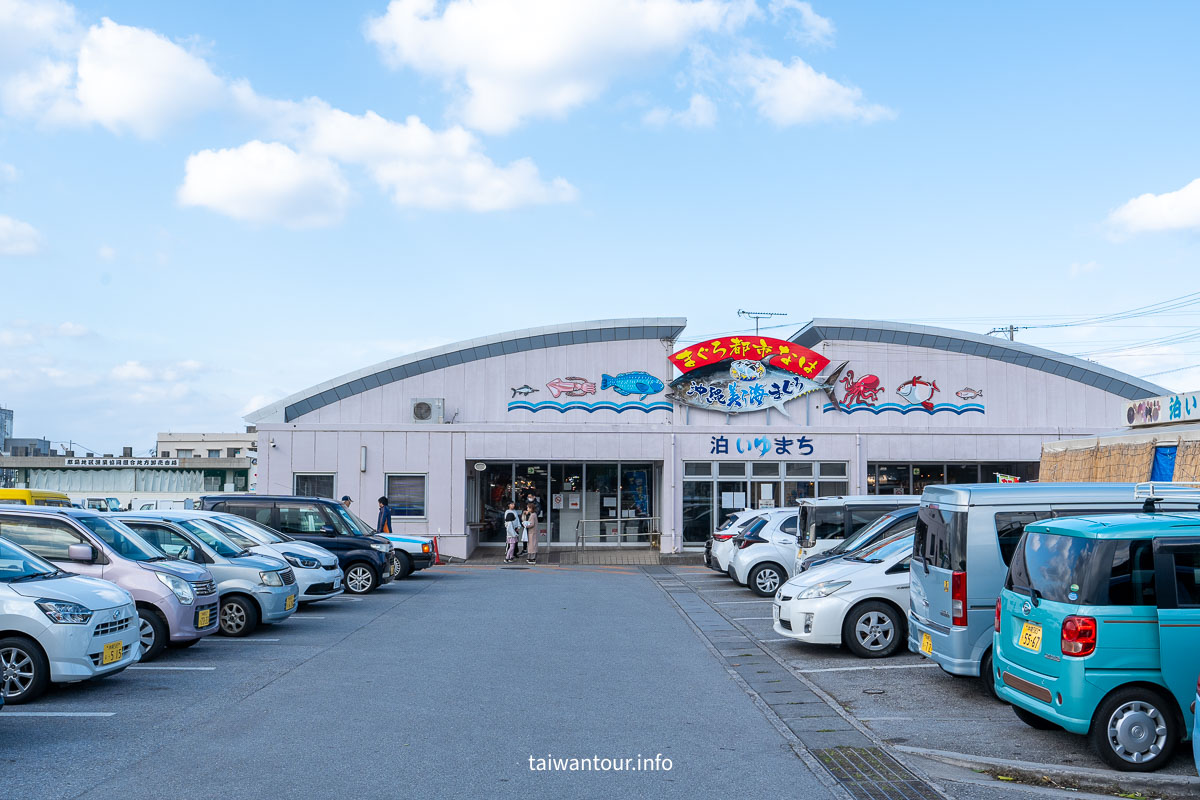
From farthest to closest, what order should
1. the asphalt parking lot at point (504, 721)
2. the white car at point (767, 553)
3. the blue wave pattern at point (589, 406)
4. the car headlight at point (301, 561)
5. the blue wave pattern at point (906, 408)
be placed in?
the blue wave pattern at point (906, 408)
the blue wave pattern at point (589, 406)
the white car at point (767, 553)
the car headlight at point (301, 561)
the asphalt parking lot at point (504, 721)

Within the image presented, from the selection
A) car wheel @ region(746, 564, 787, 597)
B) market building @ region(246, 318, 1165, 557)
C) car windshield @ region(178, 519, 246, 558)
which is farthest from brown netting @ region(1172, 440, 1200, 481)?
car windshield @ region(178, 519, 246, 558)

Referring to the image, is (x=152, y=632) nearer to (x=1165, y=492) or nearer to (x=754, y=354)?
(x=1165, y=492)

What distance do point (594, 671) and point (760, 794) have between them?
4.56 m

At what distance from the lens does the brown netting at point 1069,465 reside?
20.7 meters

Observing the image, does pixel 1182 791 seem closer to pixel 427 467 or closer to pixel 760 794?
pixel 760 794

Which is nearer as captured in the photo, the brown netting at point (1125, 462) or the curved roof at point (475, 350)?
the brown netting at point (1125, 462)

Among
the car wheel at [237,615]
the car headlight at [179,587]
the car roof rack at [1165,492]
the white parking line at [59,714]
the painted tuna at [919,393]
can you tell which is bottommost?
the white parking line at [59,714]

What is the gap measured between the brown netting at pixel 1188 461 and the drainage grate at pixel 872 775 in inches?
481

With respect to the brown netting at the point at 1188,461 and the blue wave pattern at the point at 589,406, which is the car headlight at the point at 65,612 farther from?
the blue wave pattern at the point at 589,406

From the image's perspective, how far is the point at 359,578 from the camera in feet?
62.4

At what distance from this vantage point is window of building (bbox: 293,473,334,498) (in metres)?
29.7

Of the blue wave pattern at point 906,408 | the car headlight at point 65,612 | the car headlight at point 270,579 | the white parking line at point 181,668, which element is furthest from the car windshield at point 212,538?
the blue wave pattern at point 906,408

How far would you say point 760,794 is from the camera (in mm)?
6281

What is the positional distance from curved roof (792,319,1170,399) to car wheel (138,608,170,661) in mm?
23290
